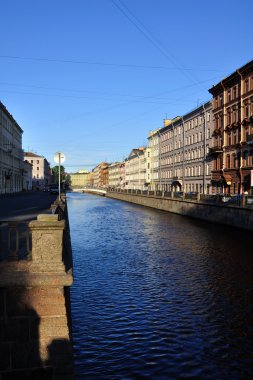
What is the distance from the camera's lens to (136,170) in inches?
5364

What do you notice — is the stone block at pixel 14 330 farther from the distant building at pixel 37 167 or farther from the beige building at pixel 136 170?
the distant building at pixel 37 167

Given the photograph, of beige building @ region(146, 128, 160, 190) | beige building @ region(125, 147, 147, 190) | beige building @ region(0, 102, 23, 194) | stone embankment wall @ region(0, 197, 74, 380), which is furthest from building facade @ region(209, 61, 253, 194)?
beige building @ region(125, 147, 147, 190)


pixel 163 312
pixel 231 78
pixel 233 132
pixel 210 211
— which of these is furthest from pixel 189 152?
pixel 163 312

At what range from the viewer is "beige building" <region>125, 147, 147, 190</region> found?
404 ft

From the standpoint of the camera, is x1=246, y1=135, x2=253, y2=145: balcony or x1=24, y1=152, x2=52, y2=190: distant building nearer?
x1=246, y1=135, x2=253, y2=145: balcony

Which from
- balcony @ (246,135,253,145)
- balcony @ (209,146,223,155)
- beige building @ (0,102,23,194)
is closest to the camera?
balcony @ (246,135,253,145)

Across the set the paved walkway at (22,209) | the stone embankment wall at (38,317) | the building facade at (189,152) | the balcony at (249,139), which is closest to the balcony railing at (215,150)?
the building facade at (189,152)

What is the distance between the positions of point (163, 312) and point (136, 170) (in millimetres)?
123962

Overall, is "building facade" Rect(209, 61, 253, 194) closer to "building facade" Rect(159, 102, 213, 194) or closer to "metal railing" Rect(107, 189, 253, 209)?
"building facade" Rect(159, 102, 213, 194)

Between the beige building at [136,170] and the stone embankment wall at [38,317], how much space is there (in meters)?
109

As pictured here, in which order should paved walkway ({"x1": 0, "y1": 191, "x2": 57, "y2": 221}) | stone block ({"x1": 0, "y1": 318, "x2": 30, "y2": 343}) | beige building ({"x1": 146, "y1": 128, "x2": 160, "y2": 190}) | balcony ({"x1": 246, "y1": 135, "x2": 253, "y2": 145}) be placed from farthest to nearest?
beige building ({"x1": 146, "y1": 128, "x2": 160, "y2": 190}), balcony ({"x1": 246, "y1": 135, "x2": 253, "y2": 145}), paved walkway ({"x1": 0, "y1": 191, "x2": 57, "y2": 221}), stone block ({"x1": 0, "y1": 318, "x2": 30, "y2": 343})

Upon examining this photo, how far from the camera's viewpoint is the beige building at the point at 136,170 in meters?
123

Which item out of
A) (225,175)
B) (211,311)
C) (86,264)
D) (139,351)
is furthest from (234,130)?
(139,351)

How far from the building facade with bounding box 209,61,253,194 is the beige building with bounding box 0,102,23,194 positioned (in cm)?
4407
